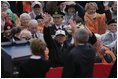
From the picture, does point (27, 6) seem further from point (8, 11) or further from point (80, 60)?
point (80, 60)

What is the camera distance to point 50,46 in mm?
6609

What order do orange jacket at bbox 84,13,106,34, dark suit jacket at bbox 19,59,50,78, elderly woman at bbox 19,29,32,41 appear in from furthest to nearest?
1. orange jacket at bbox 84,13,106,34
2. elderly woman at bbox 19,29,32,41
3. dark suit jacket at bbox 19,59,50,78

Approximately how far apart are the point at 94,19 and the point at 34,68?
12.4ft

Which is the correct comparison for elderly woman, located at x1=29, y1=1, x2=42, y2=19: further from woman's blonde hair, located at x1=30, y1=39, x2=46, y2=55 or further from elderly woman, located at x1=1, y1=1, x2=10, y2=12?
woman's blonde hair, located at x1=30, y1=39, x2=46, y2=55

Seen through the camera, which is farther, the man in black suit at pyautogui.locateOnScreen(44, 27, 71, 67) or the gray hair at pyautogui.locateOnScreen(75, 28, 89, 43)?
the man in black suit at pyautogui.locateOnScreen(44, 27, 71, 67)

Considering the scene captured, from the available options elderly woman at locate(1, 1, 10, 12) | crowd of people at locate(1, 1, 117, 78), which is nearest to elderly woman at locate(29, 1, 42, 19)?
crowd of people at locate(1, 1, 117, 78)

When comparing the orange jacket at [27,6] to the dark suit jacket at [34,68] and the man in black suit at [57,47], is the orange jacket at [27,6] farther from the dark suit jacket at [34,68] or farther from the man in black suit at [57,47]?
the dark suit jacket at [34,68]

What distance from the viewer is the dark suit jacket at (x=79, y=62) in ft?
17.4

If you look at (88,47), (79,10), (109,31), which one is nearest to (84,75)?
(88,47)

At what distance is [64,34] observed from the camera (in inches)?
271

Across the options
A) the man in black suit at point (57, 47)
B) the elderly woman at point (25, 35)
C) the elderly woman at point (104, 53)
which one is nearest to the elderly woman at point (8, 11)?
the elderly woman at point (25, 35)

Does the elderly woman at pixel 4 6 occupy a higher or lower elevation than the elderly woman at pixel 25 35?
higher

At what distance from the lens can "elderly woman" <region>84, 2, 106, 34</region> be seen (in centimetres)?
876

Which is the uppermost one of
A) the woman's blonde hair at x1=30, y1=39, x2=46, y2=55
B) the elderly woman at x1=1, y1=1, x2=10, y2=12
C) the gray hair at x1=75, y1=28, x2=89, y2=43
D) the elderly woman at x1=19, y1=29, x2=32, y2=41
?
the elderly woman at x1=1, y1=1, x2=10, y2=12
